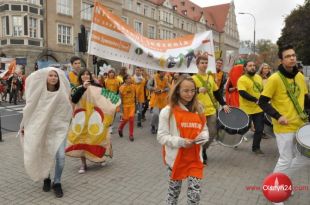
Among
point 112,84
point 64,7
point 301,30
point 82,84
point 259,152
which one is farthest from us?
point 301,30

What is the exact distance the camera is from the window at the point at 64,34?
35.8 meters

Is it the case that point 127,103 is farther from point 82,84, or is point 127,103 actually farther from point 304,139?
point 304,139

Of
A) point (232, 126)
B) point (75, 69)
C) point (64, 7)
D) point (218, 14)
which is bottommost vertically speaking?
point (232, 126)

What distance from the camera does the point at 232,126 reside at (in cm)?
564

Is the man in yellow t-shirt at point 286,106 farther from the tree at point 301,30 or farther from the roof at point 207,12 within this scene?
the roof at point 207,12

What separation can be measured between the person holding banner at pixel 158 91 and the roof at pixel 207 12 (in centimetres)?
5677

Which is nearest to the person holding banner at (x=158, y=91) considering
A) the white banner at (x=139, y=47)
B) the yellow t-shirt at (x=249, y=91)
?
the white banner at (x=139, y=47)

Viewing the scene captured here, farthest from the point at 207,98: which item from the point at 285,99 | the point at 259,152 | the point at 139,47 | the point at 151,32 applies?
the point at 151,32

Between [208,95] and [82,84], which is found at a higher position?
[82,84]

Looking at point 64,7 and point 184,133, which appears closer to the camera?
point 184,133

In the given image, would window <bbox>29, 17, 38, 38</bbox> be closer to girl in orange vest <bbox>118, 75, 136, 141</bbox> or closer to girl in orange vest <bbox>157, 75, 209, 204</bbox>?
girl in orange vest <bbox>118, 75, 136, 141</bbox>

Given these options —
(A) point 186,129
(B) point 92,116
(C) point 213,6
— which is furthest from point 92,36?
(C) point 213,6

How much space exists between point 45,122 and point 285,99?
301 centimetres

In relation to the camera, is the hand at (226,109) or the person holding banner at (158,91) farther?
the person holding banner at (158,91)
